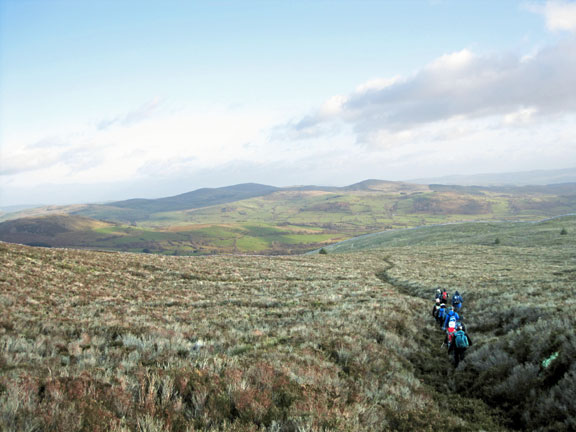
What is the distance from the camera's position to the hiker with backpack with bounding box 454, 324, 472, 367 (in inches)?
368

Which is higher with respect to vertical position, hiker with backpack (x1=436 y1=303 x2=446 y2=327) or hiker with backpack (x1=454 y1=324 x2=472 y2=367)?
hiker with backpack (x1=454 y1=324 x2=472 y2=367)

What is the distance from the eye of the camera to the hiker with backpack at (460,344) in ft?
30.7

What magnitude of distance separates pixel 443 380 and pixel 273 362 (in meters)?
5.26

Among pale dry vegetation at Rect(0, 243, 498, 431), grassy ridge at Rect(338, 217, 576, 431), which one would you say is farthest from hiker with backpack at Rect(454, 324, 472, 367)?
pale dry vegetation at Rect(0, 243, 498, 431)

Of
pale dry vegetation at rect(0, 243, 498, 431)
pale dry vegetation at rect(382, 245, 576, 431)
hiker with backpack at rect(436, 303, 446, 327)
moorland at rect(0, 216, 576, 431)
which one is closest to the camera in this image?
pale dry vegetation at rect(0, 243, 498, 431)

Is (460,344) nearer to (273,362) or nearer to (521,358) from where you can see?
(521,358)

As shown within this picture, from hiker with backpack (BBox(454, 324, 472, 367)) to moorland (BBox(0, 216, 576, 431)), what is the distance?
0.36 meters

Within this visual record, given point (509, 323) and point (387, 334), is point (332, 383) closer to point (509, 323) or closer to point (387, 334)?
point (387, 334)

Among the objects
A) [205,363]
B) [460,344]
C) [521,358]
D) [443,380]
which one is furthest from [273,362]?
[521,358]

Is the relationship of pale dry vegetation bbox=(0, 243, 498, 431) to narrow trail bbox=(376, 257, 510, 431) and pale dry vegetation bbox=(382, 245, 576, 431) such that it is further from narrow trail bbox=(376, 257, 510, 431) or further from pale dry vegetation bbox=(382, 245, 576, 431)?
pale dry vegetation bbox=(382, 245, 576, 431)

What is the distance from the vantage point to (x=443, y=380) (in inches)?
341

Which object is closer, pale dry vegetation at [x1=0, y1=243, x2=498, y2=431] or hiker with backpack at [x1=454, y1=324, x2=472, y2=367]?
pale dry vegetation at [x1=0, y1=243, x2=498, y2=431]

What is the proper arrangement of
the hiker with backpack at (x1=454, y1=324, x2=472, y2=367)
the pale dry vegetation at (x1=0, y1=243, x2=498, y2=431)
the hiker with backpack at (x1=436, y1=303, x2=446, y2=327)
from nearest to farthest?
the pale dry vegetation at (x1=0, y1=243, x2=498, y2=431)
the hiker with backpack at (x1=454, y1=324, x2=472, y2=367)
the hiker with backpack at (x1=436, y1=303, x2=446, y2=327)

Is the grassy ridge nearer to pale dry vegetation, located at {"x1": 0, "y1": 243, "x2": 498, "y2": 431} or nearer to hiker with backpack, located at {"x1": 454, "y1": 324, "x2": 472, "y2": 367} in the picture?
hiker with backpack, located at {"x1": 454, "y1": 324, "x2": 472, "y2": 367}
